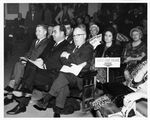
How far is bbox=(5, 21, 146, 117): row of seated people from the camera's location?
8.71 ft

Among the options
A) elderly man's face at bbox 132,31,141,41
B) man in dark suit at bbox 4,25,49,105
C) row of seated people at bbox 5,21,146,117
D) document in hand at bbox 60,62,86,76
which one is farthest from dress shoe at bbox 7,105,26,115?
elderly man's face at bbox 132,31,141,41

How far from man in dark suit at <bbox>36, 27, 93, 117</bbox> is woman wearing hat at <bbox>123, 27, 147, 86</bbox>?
0.38 meters

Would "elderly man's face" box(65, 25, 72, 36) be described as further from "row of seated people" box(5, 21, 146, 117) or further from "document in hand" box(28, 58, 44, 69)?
"document in hand" box(28, 58, 44, 69)

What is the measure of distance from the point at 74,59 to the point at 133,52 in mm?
610

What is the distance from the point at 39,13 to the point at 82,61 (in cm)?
65

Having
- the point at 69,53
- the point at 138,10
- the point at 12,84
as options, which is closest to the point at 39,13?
the point at 69,53

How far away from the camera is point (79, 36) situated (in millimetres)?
2674

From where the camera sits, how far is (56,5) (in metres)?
2.66

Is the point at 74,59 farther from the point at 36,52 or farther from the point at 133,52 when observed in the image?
the point at 133,52

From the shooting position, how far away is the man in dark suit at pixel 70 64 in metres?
2.64

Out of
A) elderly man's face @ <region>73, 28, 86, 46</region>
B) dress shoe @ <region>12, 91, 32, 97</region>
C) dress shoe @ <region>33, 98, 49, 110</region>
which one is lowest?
dress shoe @ <region>33, 98, 49, 110</region>

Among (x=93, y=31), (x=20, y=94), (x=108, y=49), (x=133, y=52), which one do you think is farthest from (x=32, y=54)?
(x=133, y=52)

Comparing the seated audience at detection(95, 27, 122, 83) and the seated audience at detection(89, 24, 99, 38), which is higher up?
the seated audience at detection(89, 24, 99, 38)

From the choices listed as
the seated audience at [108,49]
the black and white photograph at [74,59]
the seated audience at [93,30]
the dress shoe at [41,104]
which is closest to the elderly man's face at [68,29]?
the black and white photograph at [74,59]
